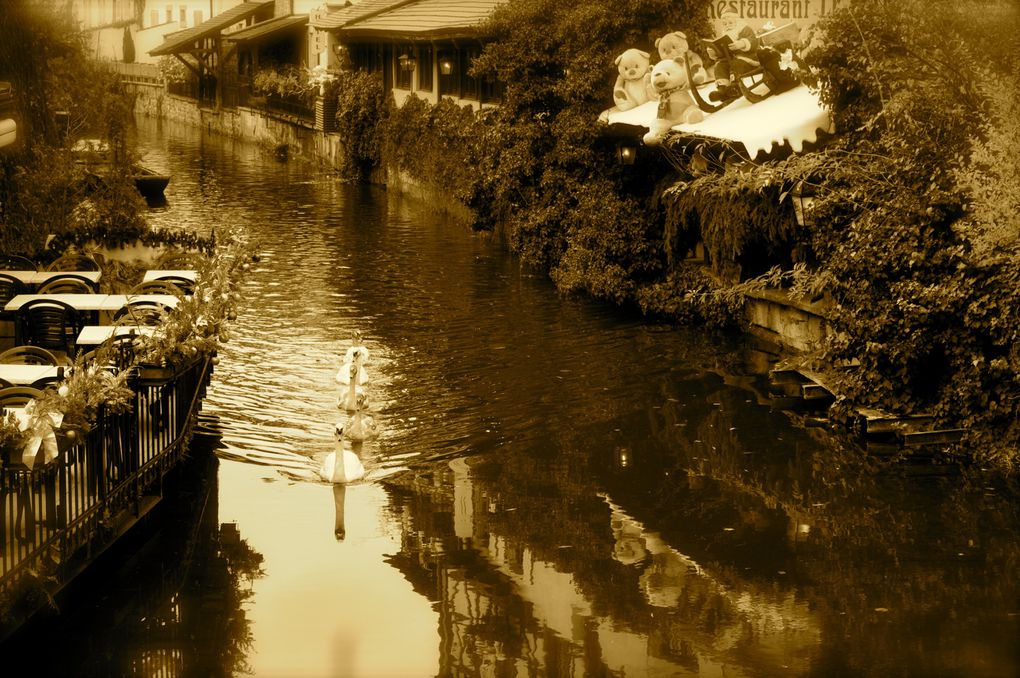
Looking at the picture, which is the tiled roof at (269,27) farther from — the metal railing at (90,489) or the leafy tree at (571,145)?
the metal railing at (90,489)

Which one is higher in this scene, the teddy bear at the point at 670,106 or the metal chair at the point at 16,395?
the teddy bear at the point at 670,106

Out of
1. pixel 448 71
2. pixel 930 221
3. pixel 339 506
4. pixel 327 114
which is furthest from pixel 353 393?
pixel 327 114

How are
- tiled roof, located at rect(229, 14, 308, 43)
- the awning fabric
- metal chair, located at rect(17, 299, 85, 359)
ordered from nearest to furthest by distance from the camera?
1. metal chair, located at rect(17, 299, 85, 359)
2. the awning fabric
3. tiled roof, located at rect(229, 14, 308, 43)

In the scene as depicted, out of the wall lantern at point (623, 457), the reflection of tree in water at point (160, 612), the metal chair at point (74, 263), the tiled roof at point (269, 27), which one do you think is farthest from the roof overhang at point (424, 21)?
the reflection of tree in water at point (160, 612)

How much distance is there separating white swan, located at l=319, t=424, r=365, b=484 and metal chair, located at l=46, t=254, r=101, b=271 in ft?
23.4

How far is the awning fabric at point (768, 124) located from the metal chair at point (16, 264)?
8985 mm

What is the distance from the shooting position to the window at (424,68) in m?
35.7

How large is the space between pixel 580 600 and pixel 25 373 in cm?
515

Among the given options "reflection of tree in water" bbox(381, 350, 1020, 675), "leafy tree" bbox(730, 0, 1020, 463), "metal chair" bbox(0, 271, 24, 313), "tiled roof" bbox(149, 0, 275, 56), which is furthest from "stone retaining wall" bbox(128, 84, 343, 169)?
"reflection of tree in water" bbox(381, 350, 1020, 675)

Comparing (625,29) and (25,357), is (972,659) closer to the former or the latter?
(25,357)

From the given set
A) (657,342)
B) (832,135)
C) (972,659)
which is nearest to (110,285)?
(657,342)

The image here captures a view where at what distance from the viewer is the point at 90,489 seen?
9172 mm

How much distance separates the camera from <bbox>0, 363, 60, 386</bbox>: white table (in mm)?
10984

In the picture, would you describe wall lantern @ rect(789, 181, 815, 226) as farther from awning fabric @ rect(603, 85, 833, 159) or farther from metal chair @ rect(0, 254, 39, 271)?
metal chair @ rect(0, 254, 39, 271)
